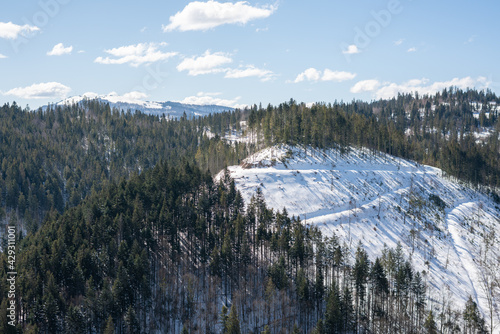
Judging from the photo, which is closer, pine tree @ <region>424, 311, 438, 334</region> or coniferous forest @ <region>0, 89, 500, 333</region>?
coniferous forest @ <region>0, 89, 500, 333</region>

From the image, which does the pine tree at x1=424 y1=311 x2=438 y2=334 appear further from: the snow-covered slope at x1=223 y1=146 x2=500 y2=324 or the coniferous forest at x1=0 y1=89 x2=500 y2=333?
the snow-covered slope at x1=223 y1=146 x2=500 y2=324

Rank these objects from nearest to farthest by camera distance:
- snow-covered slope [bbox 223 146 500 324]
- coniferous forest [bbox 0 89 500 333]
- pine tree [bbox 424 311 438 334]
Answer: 1. coniferous forest [bbox 0 89 500 333]
2. pine tree [bbox 424 311 438 334]
3. snow-covered slope [bbox 223 146 500 324]

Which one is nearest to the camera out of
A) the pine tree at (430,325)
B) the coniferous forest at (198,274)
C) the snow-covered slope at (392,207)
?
the coniferous forest at (198,274)

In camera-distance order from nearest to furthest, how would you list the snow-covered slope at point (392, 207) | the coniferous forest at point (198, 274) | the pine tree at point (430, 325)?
the coniferous forest at point (198, 274)
the pine tree at point (430, 325)
the snow-covered slope at point (392, 207)

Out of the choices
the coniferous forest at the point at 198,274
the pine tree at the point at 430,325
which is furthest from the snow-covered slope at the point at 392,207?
the pine tree at the point at 430,325

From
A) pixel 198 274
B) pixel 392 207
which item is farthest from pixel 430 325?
pixel 392 207

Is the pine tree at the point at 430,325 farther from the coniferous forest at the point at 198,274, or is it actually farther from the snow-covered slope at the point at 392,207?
the snow-covered slope at the point at 392,207

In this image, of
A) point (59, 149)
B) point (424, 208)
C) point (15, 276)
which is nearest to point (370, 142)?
point (424, 208)

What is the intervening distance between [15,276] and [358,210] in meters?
90.9

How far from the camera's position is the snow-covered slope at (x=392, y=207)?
9244cm

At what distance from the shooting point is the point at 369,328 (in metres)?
72.1

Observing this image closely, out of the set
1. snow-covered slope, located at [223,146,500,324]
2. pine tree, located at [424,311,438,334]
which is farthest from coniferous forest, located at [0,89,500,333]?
snow-covered slope, located at [223,146,500,324]

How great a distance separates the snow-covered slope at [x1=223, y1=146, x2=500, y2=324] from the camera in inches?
3639

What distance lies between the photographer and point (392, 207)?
377ft
